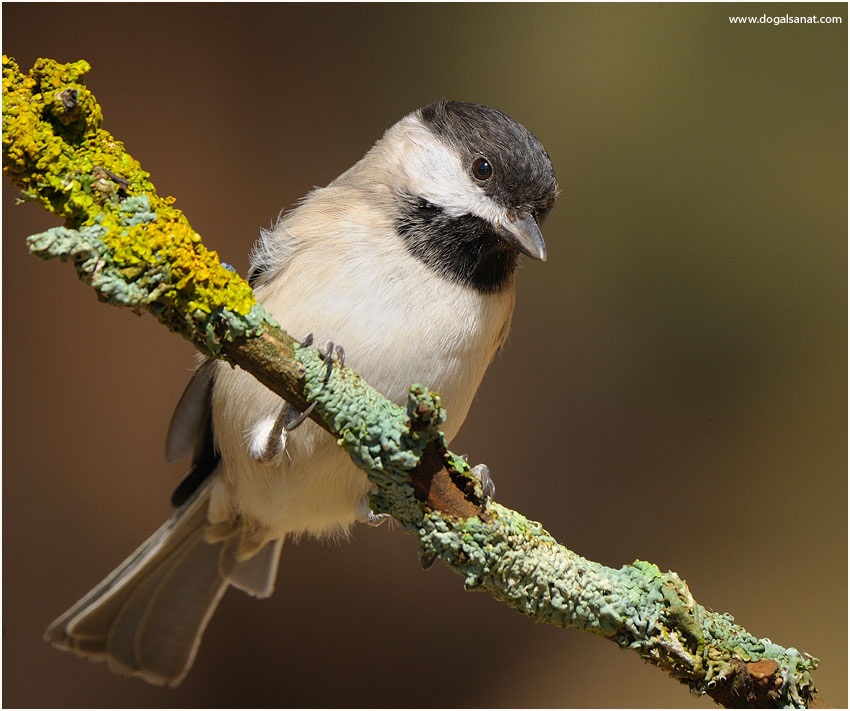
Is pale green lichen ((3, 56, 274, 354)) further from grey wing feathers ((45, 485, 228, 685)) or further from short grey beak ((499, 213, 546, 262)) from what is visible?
grey wing feathers ((45, 485, 228, 685))

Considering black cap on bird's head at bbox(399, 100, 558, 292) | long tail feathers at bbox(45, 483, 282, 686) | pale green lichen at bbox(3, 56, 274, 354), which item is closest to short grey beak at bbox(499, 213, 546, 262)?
black cap on bird's head at bbox(399, 100, 558, 292)

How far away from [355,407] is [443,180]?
Result: 2.29 ft

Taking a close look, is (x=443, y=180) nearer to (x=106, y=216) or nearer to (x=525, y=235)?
(x=525, y=235)

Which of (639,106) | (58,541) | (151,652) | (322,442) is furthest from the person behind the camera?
(639,106)

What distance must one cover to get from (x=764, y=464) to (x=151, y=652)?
179cm

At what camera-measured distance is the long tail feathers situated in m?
1.86

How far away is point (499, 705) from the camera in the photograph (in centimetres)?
238

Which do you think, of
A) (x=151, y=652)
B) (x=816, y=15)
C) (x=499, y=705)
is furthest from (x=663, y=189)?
(x=151, y=652)

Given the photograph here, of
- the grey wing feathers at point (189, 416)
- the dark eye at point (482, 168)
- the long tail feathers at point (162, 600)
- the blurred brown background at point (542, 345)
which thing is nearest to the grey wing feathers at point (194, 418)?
the grey wing feathers at point (189, 416)

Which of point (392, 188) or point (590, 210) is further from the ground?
point (590, 210)

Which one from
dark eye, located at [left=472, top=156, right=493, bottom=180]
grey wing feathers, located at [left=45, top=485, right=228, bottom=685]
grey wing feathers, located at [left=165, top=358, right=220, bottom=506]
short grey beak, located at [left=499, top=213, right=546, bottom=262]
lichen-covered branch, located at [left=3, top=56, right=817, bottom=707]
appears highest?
dark eye, located at [left=472, top=156, right=493, bottom=180]

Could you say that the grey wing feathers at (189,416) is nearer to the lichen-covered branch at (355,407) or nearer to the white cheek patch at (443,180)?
the white cheek patch at (443,180)

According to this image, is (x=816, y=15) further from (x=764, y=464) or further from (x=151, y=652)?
(x=151, y=652)

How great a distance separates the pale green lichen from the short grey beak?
0.63m
